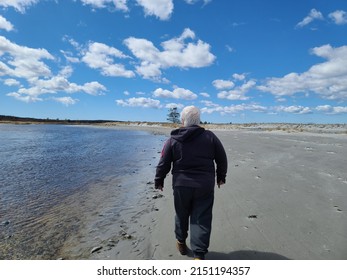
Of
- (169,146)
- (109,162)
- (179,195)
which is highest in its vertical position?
(169,146)

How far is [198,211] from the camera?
4.42m

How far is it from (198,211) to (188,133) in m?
1.23

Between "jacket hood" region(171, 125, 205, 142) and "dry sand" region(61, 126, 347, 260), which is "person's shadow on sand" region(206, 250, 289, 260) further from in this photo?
"jacket hood" region(171, 125, 205, 142)

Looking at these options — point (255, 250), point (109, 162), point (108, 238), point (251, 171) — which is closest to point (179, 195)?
point (255, 250)

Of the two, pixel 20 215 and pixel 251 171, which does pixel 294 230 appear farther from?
pixel 20 215

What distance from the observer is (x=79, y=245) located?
17.3 feet

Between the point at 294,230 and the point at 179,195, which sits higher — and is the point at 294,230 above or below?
below

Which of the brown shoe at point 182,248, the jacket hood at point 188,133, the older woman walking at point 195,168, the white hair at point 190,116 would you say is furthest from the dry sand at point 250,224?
the white hair at point 190,116

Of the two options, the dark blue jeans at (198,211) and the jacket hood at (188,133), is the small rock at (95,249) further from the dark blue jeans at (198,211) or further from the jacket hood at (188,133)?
the jacket hood at (188,133)

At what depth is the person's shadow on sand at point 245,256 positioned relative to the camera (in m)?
4.48

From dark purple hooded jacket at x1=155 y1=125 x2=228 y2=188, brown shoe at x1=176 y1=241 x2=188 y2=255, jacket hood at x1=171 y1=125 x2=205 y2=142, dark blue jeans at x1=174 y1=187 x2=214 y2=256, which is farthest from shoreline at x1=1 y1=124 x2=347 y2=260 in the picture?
jacket hood at x1=171 y1=125 x2=205 y2=142

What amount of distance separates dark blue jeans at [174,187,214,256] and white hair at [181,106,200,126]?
1027mm

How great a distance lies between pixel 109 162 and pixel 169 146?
11925 millimetres

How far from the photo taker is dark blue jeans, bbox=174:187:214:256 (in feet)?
14.0
